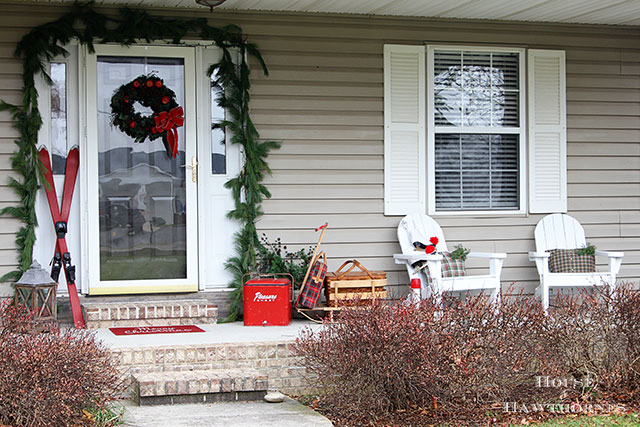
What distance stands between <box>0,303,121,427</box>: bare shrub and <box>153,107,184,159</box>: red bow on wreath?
2.48 metres

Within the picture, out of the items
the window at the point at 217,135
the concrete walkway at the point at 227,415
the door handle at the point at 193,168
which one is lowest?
the concrete walkway at the point at 227,415

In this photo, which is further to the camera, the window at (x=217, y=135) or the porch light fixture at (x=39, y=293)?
the window at (x=217, y=135)

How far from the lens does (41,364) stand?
3.80 m

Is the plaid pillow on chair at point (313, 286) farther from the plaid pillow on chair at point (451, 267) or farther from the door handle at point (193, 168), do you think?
the door handle at point (193, 168)

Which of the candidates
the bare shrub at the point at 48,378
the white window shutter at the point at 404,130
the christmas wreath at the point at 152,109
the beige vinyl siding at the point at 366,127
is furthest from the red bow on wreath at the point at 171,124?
the bare shrub at the point at 48,378

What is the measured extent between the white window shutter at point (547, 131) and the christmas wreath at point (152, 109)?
2997mm

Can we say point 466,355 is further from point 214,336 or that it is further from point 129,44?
point 129,44

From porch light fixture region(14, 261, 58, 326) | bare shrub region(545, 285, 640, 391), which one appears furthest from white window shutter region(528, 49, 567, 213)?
porch light fixture region(14, 261, 58, 326)

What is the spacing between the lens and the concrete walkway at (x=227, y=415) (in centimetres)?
411

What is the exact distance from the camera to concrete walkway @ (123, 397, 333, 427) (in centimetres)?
411

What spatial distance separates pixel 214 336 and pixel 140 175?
1.52 m

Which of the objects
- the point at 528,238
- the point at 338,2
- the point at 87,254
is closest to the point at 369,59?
the point at 338,2

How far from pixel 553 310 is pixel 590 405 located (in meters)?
0.58

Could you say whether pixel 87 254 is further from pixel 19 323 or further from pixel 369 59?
pixel 369 59
